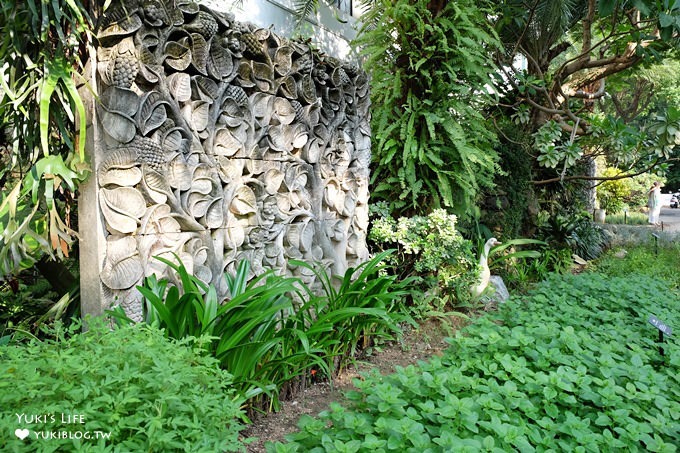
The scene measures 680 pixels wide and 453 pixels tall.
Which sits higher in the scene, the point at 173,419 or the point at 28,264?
the point at 28,264

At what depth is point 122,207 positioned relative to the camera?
2521 millimetres

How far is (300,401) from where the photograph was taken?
2.96 metres

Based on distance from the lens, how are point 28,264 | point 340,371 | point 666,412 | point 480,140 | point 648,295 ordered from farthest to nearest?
point 480,140
point 648,295
point 340,371
point 28,264
point 666,412

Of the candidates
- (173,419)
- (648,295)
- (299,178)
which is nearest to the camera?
(173,419)

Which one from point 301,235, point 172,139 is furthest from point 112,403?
point 301,235

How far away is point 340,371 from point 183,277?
1431mm

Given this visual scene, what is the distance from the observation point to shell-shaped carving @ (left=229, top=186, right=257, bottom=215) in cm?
315

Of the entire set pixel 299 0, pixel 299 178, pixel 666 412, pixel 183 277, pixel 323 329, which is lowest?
pixel 666 412

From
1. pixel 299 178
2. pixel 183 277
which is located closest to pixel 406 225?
pixel 299 178

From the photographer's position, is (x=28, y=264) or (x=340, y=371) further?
(x=340, y=371)

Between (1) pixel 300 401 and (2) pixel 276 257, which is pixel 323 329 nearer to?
(1) pixel 300 401

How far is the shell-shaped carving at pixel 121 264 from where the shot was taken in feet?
8.11

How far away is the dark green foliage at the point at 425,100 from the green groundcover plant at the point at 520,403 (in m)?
2.07

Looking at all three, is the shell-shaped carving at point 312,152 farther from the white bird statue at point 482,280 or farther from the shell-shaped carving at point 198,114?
the white bird statue at point 482,280
